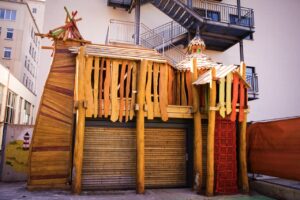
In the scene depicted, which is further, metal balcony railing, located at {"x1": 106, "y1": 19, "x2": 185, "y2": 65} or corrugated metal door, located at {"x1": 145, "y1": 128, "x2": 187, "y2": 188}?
metal balcony railing, located at {"x1": 106, "y1": 19, "x2": 185, "y2": 65}

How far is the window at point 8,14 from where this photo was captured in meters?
42.5

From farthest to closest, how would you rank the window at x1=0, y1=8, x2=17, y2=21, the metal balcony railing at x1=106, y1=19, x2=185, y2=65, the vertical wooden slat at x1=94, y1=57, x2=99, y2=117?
the window at x1=0, y1=8, x2=17, y2=21 → the metal balcony railing at x1=106, y1=19, x2=185, y2=65 → the vertical wooden slat at x1=94, y1=57, x2=99, y2=117

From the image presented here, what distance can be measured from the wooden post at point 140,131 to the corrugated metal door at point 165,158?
2.54 ft

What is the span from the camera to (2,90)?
24266 millimetres

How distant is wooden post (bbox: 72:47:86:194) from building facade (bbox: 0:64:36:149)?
12975 mm

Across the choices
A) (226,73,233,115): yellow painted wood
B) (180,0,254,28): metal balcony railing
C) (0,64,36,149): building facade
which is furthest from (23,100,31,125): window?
(226,73,233,115): yellow painted wood

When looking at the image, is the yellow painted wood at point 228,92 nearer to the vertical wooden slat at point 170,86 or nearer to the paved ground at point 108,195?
the vertical wooden slat at point 170,86

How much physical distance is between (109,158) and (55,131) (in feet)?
7.68

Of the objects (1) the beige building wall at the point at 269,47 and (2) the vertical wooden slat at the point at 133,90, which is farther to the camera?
(1) the beige building wall at the point at 269,47

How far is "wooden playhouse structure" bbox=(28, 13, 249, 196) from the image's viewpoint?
951 cm

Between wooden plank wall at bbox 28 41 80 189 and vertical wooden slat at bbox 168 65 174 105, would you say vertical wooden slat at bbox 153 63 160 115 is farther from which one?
wooden plank wall at bbox 28 41 80 189

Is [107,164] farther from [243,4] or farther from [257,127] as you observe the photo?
[243,4]

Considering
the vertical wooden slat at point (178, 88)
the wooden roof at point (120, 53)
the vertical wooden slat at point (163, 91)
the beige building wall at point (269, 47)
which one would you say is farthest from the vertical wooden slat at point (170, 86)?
the beige building wall at point (269, 47)

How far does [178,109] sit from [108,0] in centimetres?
1005
